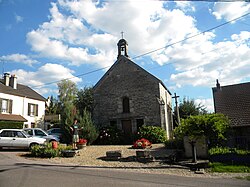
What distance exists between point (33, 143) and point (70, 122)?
381 cm

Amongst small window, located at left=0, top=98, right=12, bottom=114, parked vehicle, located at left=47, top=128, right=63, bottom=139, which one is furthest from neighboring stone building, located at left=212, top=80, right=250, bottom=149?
small window, located at left=0, top=98, right=12, bottom=114

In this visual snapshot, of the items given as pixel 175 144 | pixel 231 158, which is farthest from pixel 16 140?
pixel 231 158

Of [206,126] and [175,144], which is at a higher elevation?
[206,126]

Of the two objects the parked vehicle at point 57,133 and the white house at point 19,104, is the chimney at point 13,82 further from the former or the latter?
the parked vehicle at point 57,133

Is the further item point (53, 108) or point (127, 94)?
point (53, 108)

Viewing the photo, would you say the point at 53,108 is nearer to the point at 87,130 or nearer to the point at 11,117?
the point at 11,117

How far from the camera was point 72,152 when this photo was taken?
44.7 feet

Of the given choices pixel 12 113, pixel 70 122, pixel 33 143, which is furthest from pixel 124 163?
pixel 12 113

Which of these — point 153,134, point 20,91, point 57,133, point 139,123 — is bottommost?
point 153,134

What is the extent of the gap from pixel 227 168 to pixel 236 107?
860cm

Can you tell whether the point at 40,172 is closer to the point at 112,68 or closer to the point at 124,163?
the point at 124,163

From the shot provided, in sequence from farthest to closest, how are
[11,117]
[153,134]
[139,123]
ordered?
[11,117]
[139,123]
[153,134]

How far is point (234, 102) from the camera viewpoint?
60.0ft

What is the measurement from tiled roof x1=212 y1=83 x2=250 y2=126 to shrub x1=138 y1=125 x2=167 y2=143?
4.80 metres
